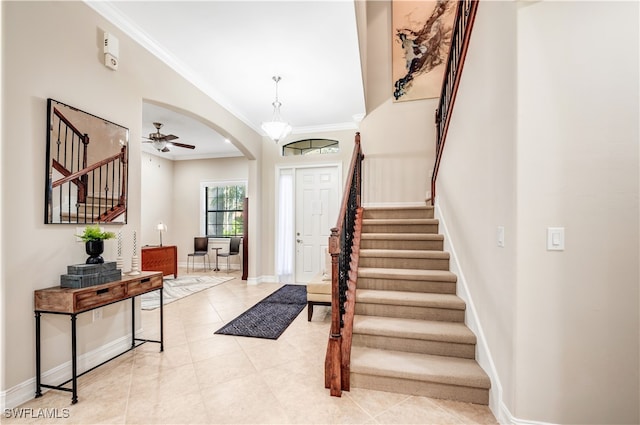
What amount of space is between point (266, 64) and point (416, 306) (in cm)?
308

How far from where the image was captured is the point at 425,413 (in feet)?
6.24

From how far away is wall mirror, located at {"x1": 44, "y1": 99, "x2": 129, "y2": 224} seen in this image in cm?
217

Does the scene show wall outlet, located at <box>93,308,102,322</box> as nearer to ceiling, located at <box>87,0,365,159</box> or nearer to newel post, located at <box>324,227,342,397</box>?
newel post, located at <box>324,227,342,397</box>

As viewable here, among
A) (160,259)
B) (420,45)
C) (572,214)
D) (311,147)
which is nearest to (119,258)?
(572,214)

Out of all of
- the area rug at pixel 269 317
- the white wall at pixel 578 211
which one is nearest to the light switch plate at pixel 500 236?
the white wall at pixel 578 211

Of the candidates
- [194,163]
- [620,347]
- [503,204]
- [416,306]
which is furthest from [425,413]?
[194,163]

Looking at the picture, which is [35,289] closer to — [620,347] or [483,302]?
[483,302]

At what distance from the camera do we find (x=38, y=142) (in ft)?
6.82

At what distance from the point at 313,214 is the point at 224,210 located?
314 cm

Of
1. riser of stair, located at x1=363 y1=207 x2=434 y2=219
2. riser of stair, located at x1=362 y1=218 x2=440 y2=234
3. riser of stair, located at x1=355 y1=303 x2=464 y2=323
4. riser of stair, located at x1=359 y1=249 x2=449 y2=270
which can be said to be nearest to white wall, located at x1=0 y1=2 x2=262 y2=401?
riser of stair, located at x1=355 y1=303 x2=464 y2=323

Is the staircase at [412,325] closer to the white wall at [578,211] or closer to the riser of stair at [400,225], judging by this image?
the riser of stair at [400,225]

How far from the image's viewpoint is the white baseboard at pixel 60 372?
1.91m

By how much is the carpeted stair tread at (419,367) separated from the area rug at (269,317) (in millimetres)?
1267

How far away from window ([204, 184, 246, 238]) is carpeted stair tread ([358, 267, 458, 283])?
549cm
